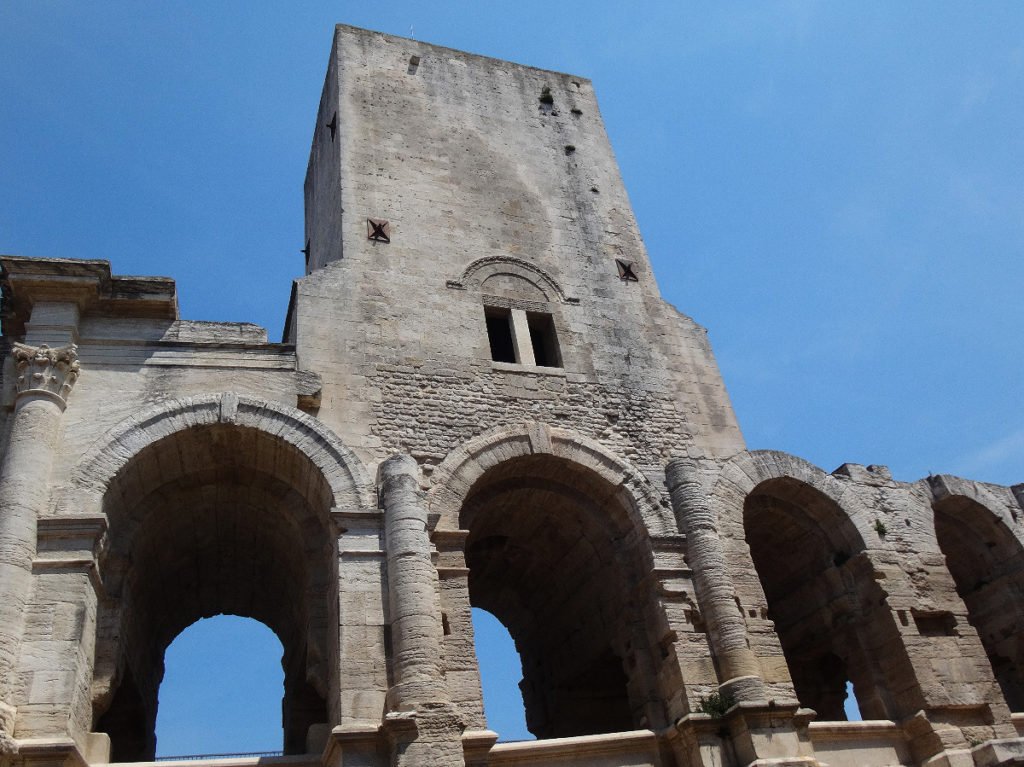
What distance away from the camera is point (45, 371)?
9727 mm

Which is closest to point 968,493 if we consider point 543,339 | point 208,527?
point 543,339

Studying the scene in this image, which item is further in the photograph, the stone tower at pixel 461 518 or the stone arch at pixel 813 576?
the stone arch at pixel 813 576

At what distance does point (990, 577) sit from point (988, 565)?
0.60ft

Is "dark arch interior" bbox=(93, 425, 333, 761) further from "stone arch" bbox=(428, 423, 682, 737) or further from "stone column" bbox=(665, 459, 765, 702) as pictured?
"stone column" bbox=(665, 459, 765, 702)

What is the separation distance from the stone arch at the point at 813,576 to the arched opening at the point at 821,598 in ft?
0.04

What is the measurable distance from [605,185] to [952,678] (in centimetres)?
915

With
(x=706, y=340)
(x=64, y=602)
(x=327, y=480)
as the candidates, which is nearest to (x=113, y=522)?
(x=64, y=602)

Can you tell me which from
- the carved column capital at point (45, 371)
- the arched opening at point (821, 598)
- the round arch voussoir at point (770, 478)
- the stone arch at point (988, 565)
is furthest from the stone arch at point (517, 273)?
the stone arch at point (988, 565)

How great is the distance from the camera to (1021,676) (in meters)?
13.0

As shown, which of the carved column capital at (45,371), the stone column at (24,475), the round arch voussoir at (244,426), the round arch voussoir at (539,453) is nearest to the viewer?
the stone column at (24,475)

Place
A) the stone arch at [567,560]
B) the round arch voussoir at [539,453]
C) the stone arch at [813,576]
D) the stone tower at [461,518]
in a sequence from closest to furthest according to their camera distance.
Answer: the stone tower at [461,518] → the round arch voussoir at [539,453] → the stone arch at [567,560] → the stone arch at [813,576]

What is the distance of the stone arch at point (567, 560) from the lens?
10.5m

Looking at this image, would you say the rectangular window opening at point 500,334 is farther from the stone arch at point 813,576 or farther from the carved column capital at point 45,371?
the carved column capital at point 45,371

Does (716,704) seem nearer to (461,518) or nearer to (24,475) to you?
(461,518)
